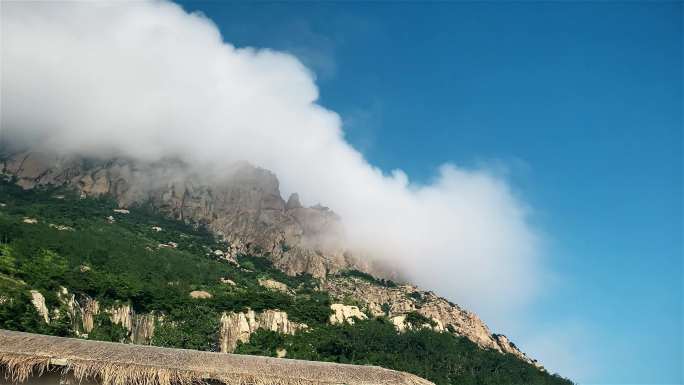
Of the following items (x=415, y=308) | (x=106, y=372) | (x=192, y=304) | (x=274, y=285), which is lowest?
(x=106, y=372)

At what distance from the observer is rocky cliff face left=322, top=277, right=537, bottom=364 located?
79.9 metres

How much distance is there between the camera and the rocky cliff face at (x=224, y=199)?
334 feet

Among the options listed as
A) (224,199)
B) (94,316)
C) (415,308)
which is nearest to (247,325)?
(94,316)

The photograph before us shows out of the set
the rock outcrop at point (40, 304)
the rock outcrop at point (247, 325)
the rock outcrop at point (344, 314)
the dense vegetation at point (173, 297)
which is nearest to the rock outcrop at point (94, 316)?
the rock outcrop at point (40, 304)

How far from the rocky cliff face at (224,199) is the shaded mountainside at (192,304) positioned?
7.94m

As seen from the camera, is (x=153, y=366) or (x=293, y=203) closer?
(x=153, y=366)

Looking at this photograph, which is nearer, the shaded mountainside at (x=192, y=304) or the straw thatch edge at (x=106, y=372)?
the straw thatch edge at (x=106, y=372)

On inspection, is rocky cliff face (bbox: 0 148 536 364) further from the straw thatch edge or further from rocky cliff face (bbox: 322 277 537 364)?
the straw thatch edge

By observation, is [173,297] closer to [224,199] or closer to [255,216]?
[255,216]

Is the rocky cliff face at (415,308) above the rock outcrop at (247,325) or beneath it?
above

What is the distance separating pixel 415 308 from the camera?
86438 millimetres

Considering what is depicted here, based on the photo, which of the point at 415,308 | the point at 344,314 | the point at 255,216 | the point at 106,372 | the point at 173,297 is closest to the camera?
the point at 106,372

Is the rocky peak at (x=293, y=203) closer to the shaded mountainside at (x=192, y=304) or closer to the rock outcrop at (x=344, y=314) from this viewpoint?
the shaded mountainside at (x=192, y=304)

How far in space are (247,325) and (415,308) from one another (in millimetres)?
36439
